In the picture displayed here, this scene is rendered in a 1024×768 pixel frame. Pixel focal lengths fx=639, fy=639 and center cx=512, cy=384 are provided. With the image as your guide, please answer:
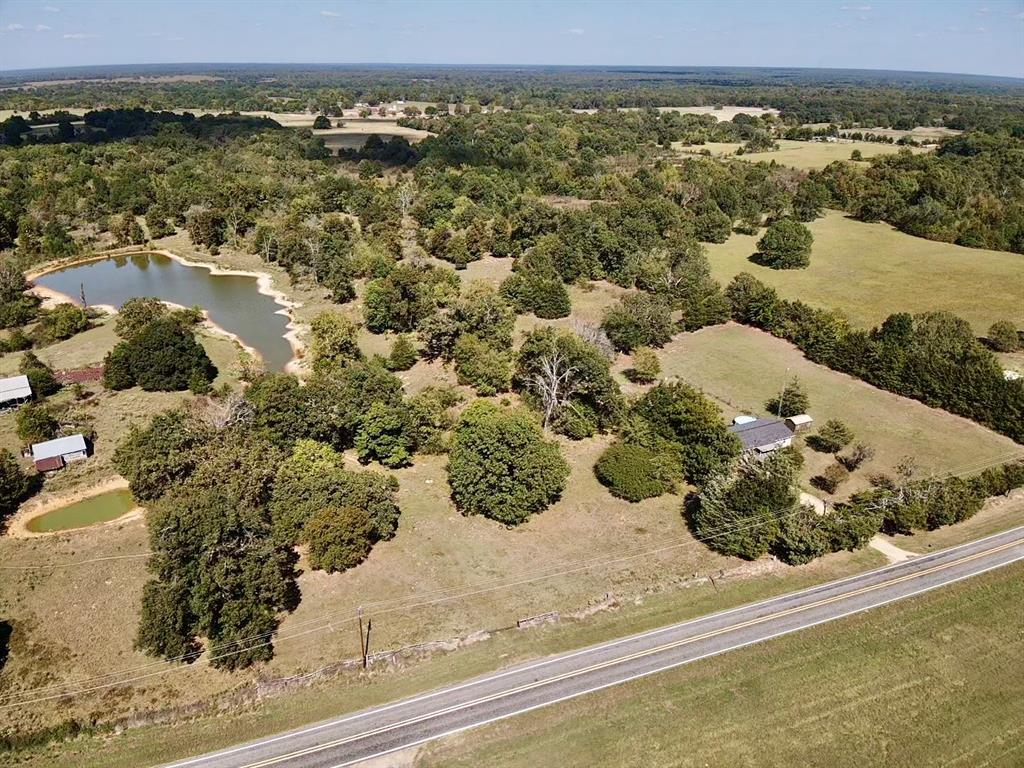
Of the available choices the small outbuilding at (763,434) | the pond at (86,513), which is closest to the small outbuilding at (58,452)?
the pond at (86,513)

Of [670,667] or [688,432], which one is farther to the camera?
[688,432]

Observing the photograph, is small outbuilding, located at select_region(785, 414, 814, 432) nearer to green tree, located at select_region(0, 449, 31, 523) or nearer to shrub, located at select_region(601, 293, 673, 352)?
shrub, located at select_region(601, 293, 673, 352)

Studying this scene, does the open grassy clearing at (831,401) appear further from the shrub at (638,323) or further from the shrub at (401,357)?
the shrub at (401,357)

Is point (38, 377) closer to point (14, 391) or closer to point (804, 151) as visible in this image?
point (14, 391)

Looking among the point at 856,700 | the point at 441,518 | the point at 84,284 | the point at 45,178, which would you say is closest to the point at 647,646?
the point at 856,700

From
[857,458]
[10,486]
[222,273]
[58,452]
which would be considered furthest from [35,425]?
[857,458]

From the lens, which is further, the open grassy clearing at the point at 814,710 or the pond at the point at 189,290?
the pond at the point at 189,290

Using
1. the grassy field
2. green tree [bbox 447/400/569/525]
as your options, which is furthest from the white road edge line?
the grassy field

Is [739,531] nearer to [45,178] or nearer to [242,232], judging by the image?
[242,232]
